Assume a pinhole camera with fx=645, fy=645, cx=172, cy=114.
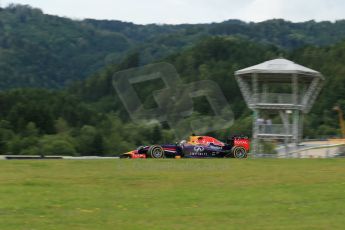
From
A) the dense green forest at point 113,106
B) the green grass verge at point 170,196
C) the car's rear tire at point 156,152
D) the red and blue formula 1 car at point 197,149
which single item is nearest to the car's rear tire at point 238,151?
the red and blue formula 1 car at point 197,149

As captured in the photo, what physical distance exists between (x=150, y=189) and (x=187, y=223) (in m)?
5.71

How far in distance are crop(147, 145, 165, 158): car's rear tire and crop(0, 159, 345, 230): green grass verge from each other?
528 centimetres

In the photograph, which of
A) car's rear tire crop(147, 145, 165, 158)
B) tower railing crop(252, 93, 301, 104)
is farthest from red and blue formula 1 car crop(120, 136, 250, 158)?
tower railing crop(252, 93, 301, 104)

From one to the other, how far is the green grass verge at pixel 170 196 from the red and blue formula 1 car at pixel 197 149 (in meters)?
5.57

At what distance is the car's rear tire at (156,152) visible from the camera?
110 ft

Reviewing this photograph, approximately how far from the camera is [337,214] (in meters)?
16.1

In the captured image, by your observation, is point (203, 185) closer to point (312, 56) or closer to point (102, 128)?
point (102, 128)

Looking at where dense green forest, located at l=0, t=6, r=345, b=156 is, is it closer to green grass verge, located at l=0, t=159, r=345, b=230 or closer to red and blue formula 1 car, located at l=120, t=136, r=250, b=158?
Answer: red and blue formula 1 car, located at l=120, t=136, r=250, b=158

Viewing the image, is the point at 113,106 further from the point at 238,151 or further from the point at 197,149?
the point at 197,149

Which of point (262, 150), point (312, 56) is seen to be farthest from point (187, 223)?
point (312, 56)

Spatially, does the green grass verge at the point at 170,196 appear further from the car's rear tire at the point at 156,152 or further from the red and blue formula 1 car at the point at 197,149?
the red and blue formula 1 car at the point at 197,149

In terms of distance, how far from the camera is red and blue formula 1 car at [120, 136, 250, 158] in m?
33.7

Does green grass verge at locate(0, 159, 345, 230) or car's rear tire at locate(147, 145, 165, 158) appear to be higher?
car's rear tire at locate(147, 145, 165, 158)

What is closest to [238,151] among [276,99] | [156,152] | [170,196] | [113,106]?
[156,152]
